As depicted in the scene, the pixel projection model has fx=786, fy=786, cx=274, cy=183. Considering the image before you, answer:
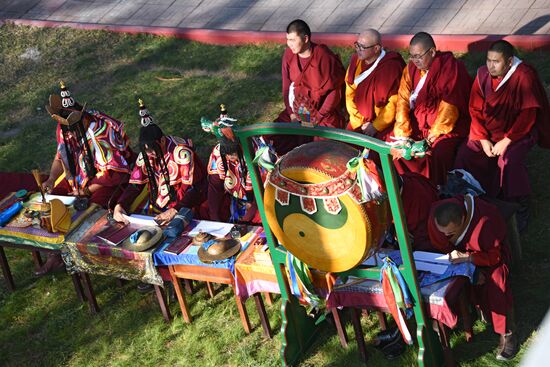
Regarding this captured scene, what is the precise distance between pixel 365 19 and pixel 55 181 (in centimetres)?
530

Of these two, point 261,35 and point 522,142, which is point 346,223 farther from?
point 261,35

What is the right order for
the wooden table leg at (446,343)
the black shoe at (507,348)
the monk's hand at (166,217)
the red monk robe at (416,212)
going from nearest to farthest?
the wooden table leg at (446,343), the black shoe at (507,348), the red monk robe at (416,212), the monk's hand at (166,217)

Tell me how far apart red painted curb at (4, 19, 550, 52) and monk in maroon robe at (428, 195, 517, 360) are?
4.42 meters

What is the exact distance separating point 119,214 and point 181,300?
0.99m

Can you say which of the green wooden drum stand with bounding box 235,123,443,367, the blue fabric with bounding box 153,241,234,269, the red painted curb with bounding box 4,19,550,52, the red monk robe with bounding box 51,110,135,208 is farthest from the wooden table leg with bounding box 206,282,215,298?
the red painted curb with bounding box 4,19,550,52

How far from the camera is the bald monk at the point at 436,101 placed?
7.09m

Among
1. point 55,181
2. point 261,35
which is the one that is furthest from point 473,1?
point 55,181

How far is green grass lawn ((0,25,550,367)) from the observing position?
243 inches

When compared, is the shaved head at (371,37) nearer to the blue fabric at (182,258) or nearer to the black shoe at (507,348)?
the blue fabric at (182,258)

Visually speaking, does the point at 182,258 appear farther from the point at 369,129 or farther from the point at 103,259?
the point at 369,129

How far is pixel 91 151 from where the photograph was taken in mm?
7602

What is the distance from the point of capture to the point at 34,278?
776 cm

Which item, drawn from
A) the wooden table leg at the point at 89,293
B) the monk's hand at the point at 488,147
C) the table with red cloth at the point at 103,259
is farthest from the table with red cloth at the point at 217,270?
the monk's hand at the point at 488,147

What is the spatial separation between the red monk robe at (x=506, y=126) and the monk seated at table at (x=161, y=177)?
2398 mm
